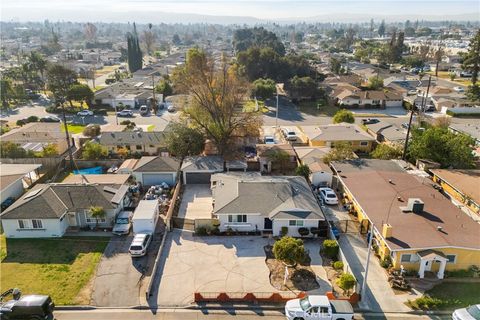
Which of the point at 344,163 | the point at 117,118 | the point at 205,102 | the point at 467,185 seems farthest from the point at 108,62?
the point at 467,185

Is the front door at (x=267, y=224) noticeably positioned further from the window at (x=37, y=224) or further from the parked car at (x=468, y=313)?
the window at (x=37, y=224)

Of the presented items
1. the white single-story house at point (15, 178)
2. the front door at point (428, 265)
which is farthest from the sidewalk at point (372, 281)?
the white single-story house at point (15, 178)

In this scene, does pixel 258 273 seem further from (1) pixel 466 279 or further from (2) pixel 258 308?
(1) pixel 466 279

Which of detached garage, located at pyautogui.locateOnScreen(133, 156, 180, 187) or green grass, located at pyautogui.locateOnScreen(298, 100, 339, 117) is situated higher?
detached garage, located at pyautogui.locateOnScreen(133, 156, 180, 187)

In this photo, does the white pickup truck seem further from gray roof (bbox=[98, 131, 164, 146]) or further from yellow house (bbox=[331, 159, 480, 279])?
gray roof (bbox=[98, 131, 164, 146])

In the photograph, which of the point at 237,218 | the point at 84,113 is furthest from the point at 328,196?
the point at 84,113

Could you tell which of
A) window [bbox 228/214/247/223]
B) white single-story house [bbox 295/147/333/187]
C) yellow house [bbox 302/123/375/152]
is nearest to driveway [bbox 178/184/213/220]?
window [bbox 228/214/247/223]
